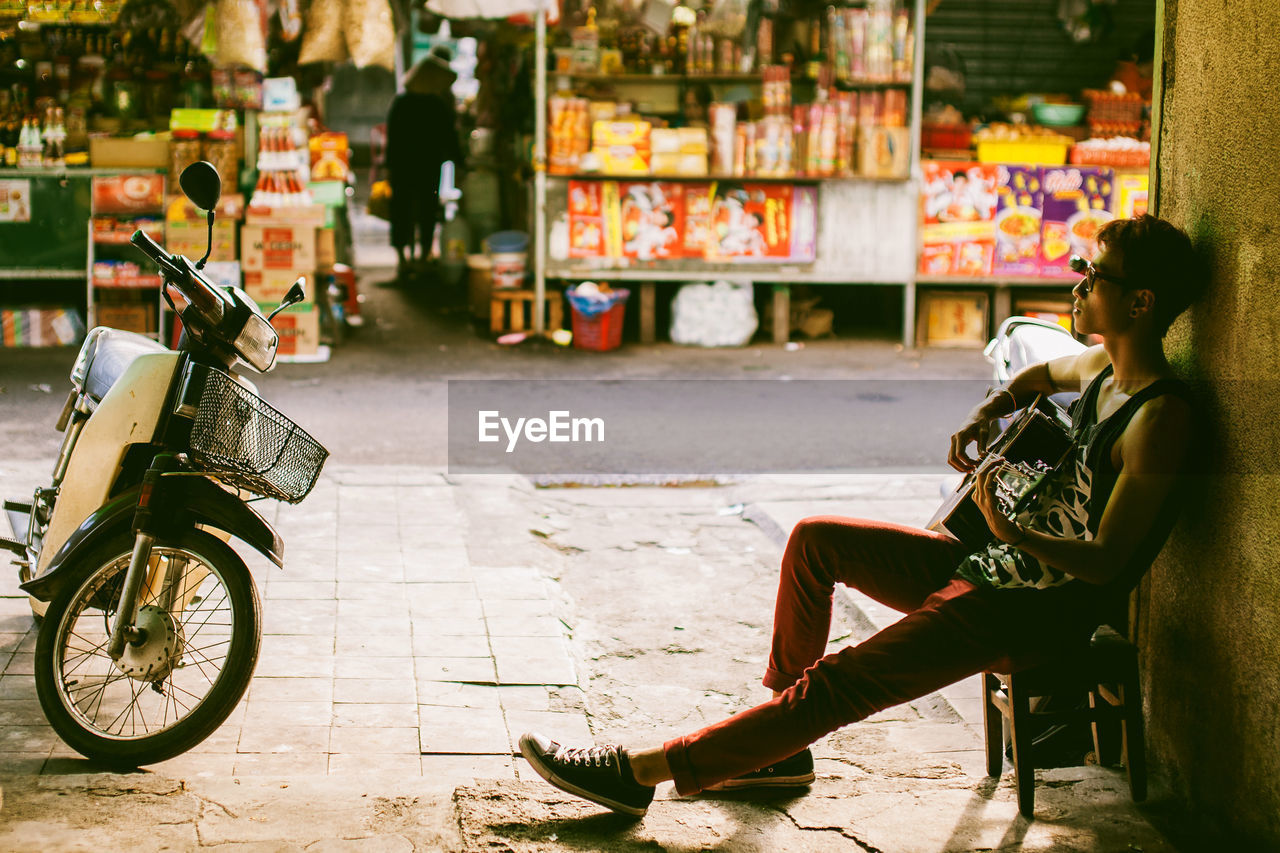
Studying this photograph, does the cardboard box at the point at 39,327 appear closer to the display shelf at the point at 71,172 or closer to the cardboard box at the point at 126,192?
the cardboard box at the point at 126,192

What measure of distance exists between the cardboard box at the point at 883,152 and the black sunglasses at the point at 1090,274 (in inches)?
306

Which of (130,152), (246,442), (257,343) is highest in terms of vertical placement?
(130,152)

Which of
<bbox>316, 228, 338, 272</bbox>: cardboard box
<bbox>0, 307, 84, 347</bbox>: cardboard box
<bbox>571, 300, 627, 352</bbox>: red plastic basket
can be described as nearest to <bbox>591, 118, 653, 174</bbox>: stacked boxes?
<bbox>571, 300, 627, 352</bbox>: red plastic basket

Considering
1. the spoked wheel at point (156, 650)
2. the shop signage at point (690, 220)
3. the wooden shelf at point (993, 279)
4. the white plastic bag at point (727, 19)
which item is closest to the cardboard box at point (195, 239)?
the shop signage at point (690, 220)

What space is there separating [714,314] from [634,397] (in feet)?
6.89

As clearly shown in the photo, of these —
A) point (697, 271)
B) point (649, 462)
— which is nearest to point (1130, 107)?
point (697, 271)

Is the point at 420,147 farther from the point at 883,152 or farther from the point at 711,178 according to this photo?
the point at 883,152

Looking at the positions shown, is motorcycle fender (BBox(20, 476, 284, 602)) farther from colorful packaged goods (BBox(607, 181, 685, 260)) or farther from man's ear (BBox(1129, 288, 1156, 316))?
colorful packaged goods (BBox(607, 181, 685, 260))

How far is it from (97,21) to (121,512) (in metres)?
7.87

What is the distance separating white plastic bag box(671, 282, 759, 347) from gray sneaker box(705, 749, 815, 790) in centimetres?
766

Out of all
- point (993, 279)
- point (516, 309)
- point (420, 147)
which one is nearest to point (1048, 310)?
point (993, 279)

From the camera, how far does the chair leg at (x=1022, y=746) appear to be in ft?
10.3

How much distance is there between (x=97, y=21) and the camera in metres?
10.0

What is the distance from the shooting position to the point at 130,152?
9750mm
